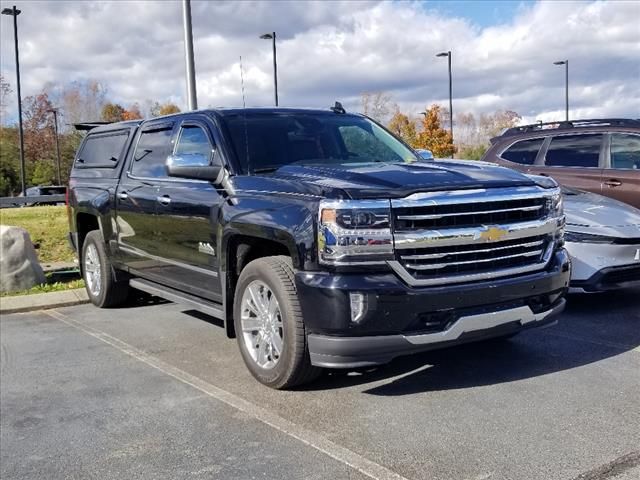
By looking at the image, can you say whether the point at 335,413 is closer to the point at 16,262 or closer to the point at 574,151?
the point at 16,262

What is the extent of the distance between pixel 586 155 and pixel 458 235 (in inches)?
218

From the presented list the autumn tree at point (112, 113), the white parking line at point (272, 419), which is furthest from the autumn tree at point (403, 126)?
the white parking line at point (272, 419)

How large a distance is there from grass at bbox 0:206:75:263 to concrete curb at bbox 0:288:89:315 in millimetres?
2503

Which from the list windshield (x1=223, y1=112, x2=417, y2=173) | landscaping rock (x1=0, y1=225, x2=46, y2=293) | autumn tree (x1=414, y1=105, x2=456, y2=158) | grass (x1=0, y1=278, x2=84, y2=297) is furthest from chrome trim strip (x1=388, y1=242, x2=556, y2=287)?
autumn tree (x1=414, y1=105, x2=456, y2=158)

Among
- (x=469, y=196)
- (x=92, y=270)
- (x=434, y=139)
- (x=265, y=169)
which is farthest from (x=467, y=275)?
(x=434, y=139)

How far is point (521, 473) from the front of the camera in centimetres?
321

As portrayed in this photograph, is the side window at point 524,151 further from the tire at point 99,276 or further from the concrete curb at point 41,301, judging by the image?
the concrete curb at point 41,301

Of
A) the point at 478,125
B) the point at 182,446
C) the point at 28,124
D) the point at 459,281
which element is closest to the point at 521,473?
the point at 459,281

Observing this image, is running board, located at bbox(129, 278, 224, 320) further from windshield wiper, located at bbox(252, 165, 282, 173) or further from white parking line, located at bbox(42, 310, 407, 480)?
windshield wiper, located at bbox(252, 165, 282, 173)

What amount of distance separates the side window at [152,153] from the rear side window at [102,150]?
48cm

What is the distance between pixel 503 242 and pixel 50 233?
34.1 ft

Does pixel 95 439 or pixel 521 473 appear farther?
pixel 95 439

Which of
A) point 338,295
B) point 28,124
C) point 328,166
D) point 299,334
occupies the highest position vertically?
point 28,124

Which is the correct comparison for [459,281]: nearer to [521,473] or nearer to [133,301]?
[521,473]
